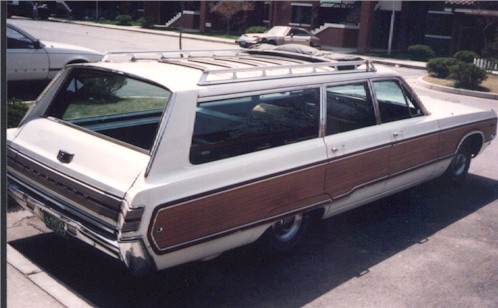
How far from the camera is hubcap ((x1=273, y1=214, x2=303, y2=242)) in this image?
4.95 m

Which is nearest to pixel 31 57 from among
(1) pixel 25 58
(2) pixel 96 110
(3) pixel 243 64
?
(1) pixel 25 58

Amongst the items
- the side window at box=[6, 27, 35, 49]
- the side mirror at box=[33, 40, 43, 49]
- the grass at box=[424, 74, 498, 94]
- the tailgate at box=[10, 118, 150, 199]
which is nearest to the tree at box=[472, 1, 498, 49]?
the grass at box=[424, 74, 498, 94]

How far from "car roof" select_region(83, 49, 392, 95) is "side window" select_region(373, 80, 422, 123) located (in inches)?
10.3

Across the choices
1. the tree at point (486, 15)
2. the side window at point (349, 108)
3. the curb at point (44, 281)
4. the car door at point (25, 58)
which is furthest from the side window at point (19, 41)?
the tree at point (486, 15)

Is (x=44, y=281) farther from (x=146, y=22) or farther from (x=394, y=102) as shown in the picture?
(x=146, y=22)

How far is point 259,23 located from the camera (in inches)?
1646

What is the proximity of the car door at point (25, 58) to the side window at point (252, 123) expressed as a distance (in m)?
7.64

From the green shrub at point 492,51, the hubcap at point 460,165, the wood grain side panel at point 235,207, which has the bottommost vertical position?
the hubcap at point 460,165

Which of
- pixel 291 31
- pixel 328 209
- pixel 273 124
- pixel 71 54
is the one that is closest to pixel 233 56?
pixel 273 124

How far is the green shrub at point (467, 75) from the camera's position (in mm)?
17188

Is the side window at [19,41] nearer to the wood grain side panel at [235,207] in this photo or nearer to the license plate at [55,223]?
the license plate at [55,223]

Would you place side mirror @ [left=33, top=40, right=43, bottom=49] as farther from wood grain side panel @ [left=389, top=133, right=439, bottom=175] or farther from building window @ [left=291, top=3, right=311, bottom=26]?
building window @ [left=291, top=3, right=311, bottom=26]

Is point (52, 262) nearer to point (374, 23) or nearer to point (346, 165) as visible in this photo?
point (346, 165)

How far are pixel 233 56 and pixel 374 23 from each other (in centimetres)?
3103
